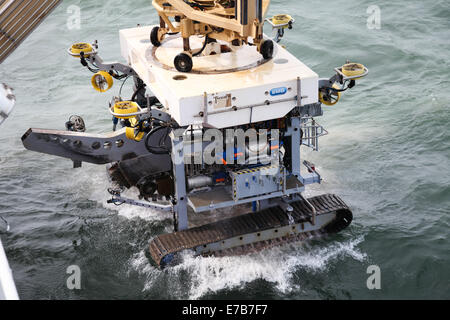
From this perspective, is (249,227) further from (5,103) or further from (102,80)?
(5,103)

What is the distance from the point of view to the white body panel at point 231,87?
1412cm

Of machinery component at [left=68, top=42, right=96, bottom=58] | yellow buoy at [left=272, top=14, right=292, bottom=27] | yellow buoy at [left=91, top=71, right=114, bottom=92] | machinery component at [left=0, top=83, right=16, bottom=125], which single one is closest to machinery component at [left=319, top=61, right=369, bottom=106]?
yellow buoy at [left=272, top=14, right=292, bottom=27]

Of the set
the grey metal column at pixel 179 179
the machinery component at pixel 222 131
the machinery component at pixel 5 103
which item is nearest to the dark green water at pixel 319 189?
the machinery component at pixel 222 131

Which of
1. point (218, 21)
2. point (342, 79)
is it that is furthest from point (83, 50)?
point (342, 79)

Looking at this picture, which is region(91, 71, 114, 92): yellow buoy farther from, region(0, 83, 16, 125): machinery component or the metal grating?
region(0, 83, 16, 125): machinery component

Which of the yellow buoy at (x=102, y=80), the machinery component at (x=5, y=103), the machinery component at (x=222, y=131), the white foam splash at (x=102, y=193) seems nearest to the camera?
the machinery component at (x=5, y=103)

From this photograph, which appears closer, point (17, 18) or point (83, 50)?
point (83, 50)

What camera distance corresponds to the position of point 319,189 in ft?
61.9

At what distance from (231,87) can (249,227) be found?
3.58 metres

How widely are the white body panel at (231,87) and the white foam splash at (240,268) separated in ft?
11.3

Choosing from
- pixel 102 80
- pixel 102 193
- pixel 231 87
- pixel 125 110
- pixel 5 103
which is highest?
pixel 5 103

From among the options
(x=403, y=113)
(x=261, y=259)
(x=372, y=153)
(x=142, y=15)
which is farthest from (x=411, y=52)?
(x=261, y=259)

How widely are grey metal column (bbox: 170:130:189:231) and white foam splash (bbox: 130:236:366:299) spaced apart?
826 mm

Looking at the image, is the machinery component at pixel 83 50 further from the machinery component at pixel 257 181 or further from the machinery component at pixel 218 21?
the machinery component at pixel 257 181
